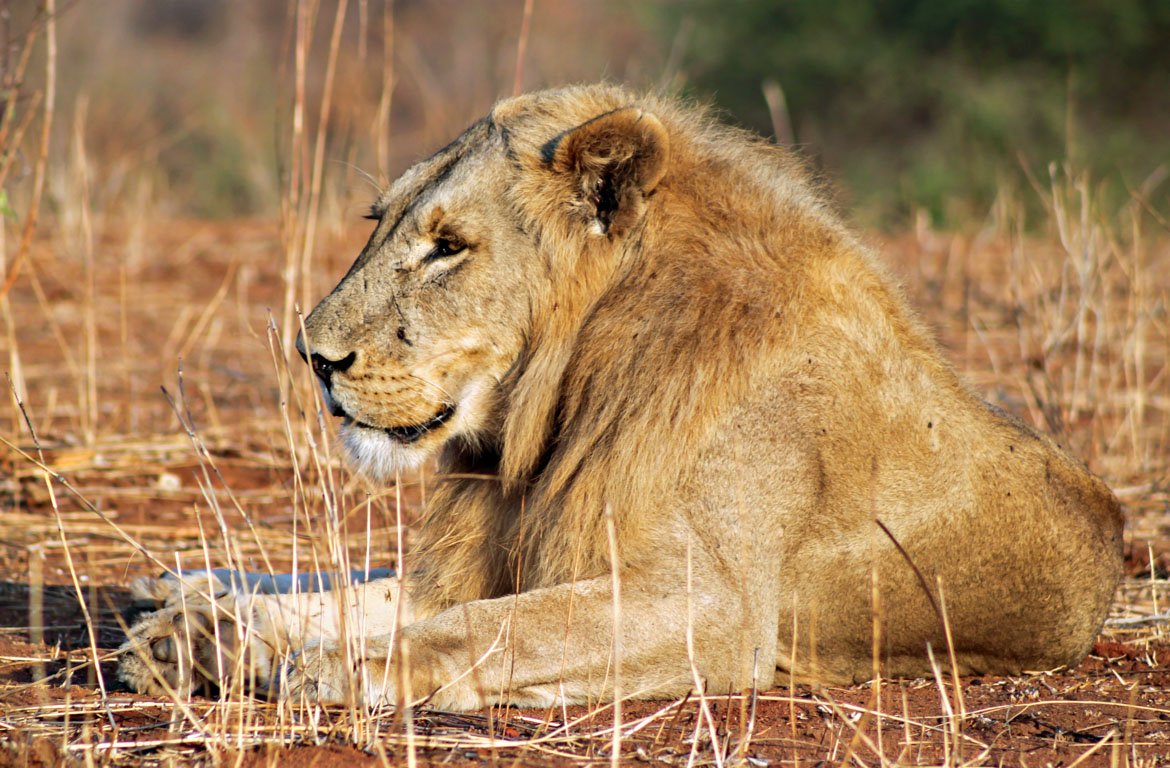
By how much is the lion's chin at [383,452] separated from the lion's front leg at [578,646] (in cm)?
56

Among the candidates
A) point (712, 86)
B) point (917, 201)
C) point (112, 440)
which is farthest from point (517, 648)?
point (712, 86)

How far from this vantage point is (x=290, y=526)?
523 centimetres

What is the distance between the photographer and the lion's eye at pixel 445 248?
3.65 meters

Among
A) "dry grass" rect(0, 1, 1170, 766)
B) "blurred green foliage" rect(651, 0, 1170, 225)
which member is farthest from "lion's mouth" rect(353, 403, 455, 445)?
"blurred green foliage" rect(651, 0, 1170, 225)

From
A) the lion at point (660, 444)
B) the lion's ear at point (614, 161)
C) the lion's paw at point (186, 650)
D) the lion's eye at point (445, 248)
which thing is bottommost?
the lion's paw at point (186, 650)

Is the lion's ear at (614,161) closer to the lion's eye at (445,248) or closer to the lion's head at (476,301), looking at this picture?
the lion's head at (476,301)

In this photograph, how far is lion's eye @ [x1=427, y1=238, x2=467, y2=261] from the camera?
3646mm

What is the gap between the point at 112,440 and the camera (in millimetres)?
5992

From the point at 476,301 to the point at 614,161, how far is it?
502 millimetres

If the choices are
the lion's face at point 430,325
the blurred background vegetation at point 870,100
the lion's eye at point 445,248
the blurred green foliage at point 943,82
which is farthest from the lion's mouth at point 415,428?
the blurred green foliage at point 943,82

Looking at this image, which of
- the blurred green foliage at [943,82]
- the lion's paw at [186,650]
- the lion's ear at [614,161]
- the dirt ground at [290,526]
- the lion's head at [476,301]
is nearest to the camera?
the dirt ground at [290,526]

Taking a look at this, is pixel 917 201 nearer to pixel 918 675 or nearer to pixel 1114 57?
pixel 1114 57

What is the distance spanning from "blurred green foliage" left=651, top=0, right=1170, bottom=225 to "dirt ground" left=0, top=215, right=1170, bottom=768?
5173 mm

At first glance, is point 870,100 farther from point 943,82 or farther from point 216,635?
point 216,635
